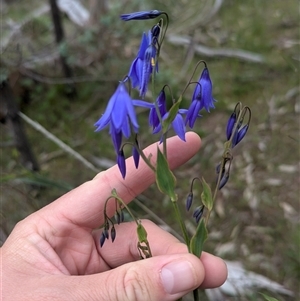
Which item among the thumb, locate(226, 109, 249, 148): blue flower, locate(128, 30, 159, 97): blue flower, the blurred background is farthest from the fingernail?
the blurred background

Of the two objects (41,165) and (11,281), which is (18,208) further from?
(11,281)

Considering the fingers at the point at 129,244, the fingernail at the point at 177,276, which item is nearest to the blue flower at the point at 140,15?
the fingernail at the point at 177,276

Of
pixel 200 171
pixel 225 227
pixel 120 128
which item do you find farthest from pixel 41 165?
pixel 120 128

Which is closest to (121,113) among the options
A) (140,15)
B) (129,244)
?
(140,15)

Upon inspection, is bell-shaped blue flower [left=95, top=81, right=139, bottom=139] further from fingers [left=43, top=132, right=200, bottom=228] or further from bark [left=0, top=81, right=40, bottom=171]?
bark [left=0, top=81, right=40, bottom=171]

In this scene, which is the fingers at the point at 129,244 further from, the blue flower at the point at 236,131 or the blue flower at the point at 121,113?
the blue flower at the point at 121,113
